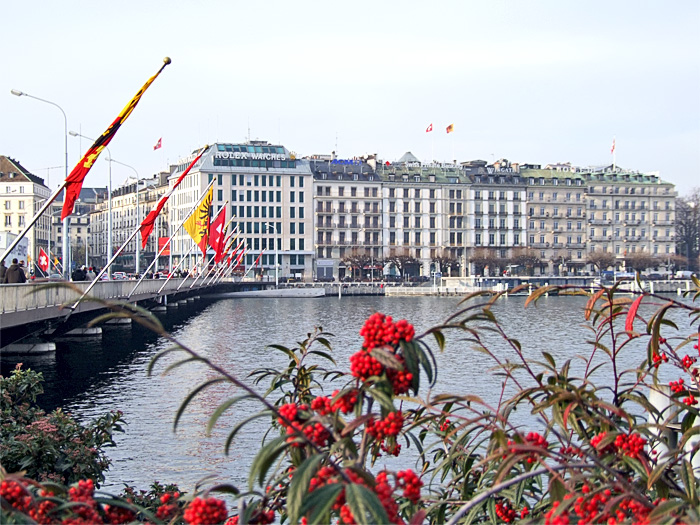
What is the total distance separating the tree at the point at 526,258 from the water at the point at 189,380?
7805 cm

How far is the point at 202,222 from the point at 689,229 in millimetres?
116726

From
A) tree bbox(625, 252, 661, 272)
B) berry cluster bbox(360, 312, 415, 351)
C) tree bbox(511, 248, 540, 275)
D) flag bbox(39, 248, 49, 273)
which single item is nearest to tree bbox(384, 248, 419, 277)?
tree bbox(511, 248, 540, 275)

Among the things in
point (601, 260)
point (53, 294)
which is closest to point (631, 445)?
point (53, 294)

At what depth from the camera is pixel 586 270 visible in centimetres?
13988

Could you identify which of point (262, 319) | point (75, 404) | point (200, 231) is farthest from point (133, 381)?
point (262, 319)

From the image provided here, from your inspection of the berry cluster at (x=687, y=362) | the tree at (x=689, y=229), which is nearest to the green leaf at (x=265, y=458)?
the berry cluster at (x=687, y=362)

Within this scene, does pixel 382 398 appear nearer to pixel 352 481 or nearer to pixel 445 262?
pixel 352 481

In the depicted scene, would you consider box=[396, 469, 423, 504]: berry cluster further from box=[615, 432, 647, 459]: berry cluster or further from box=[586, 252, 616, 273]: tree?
box=[586, 252, 616, 273]: tree

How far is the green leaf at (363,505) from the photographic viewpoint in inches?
98.7

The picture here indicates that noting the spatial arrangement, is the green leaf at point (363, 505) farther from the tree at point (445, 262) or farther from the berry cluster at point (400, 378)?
the tree at point (445, 262)

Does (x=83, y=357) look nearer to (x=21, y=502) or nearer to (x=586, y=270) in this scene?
(x=21, y=502)

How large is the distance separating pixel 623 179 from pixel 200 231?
4170 inches

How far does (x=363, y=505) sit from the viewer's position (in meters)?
2.53

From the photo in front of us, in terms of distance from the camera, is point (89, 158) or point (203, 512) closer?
point (203, 512)
